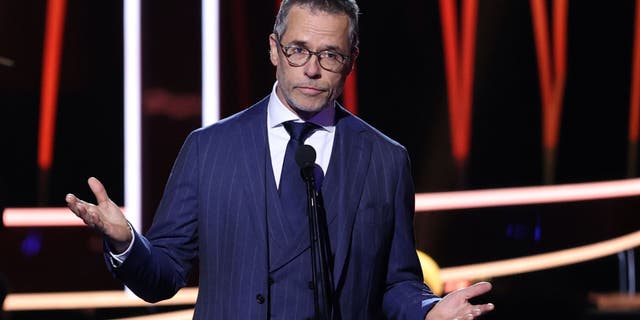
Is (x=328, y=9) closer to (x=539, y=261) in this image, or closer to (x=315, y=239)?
(x=315, y=239)

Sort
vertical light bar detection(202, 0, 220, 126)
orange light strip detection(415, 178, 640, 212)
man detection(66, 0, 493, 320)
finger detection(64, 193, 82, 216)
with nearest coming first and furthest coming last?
finger detection(64, 193, 82, 216)
man detection(66, 0, 493, 320)
vertical light bar detection(202, 0, 220, 126)
orange light strip detection(415, 178, 640, 212)

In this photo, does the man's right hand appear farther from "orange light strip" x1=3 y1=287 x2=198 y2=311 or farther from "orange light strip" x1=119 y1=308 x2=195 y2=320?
"orange light strip" x1=119 y1=308 x2=195 y2=320

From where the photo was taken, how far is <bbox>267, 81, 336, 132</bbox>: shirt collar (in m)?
2.24

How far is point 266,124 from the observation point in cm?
225

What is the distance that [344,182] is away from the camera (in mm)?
2176

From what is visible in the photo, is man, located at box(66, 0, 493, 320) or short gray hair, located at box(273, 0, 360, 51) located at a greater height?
short gray hair, located at box(273, 0, 360, 51)

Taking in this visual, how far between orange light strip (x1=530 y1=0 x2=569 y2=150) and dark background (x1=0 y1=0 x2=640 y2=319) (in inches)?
1.6

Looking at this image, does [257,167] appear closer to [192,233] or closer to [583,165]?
[192,233]

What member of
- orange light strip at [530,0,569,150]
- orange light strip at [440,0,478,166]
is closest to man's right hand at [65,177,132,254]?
orange light strip at [440,0,478,166]

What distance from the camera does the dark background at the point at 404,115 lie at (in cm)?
422

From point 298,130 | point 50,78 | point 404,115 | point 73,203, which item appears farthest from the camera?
point 404,115

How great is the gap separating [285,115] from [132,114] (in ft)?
6.90

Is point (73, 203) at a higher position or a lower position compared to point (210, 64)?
lower

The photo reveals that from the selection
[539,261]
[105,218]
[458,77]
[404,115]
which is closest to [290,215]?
[105,218]
